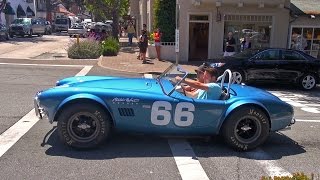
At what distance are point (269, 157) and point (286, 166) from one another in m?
0.37

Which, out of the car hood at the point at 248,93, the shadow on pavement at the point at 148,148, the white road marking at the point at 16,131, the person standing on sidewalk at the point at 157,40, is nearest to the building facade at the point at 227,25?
the person standing on sidewalk at the point at 157,40

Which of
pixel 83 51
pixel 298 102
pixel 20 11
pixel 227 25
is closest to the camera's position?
pixel 298 102

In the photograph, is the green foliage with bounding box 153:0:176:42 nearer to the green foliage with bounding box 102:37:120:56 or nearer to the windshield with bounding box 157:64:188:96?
the green foliage with bounding box 102:37:120:56

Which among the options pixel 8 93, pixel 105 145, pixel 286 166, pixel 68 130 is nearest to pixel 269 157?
pixel 286 166

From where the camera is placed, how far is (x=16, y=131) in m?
6.45

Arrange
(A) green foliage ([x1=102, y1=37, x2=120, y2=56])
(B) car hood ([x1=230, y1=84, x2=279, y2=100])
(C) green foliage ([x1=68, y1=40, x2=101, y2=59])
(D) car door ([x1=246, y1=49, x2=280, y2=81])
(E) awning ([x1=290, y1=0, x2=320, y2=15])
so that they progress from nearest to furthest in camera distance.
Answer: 1. (B) car hood ([x1=230, y1=84, x2=279, y2=100])
2. (D) car door ([x1=246, y1=49, x2=280, y2=81])
3. (E) awning ([x1=290, y1=0, x2=320, y2=15])
4. (C) green foliage ([x1=68, y1=40, x2=101, y2=59])
5. (A) green foliage ([x1=102, y1=37, x2=120, y2=56])

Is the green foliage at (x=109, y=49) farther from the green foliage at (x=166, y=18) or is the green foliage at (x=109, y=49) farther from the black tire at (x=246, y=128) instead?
the black tire at (x=246, y=128)

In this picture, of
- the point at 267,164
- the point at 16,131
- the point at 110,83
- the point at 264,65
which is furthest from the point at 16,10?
the point at 267,164

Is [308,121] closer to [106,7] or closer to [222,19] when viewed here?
[222,19]

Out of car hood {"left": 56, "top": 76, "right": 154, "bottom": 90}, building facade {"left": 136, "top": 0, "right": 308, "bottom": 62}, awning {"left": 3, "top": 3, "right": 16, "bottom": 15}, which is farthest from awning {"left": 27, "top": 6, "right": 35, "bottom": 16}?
car hood {"left": 56, "top": 76, "right": 154, "bottom": 90}

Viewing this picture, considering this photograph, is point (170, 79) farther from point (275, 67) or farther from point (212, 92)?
point (275, 67)

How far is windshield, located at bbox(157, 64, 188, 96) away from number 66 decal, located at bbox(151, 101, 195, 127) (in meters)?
0.23

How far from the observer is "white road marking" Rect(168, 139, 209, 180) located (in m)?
4.82

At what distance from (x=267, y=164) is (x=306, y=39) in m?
16.0
